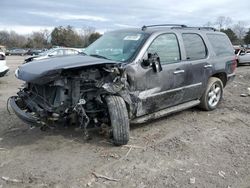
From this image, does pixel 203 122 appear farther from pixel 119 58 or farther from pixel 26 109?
pixel 26 109

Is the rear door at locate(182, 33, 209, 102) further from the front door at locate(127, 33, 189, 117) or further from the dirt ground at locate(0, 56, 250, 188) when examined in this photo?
the dirt ground at locate(0, 56, 250, 188)

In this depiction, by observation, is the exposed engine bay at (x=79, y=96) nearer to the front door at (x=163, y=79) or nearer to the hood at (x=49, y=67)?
the hood at (x=49, y=67)

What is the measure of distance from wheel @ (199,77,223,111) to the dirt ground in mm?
707

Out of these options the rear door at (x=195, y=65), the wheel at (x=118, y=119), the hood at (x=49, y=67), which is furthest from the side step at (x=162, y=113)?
the hood at (x=49, y=67)

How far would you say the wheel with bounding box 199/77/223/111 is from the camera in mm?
→ 7426

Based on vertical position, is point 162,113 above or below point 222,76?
below

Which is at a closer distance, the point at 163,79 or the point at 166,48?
the point at 163,79

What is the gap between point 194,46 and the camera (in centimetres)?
701

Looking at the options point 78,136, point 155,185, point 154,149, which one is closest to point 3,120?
point 78,136

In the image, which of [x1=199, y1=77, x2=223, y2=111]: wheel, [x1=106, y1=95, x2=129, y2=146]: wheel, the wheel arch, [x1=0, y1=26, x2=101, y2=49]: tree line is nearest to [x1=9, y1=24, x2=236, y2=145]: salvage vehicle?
[x1=106, y1=95, x2=129, y2=146]: wheel

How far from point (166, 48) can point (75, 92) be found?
212 centimetres

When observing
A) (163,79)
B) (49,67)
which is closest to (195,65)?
(163,79)

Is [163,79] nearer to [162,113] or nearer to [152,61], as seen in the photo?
[152,61]

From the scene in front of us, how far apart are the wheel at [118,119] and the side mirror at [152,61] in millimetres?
888
